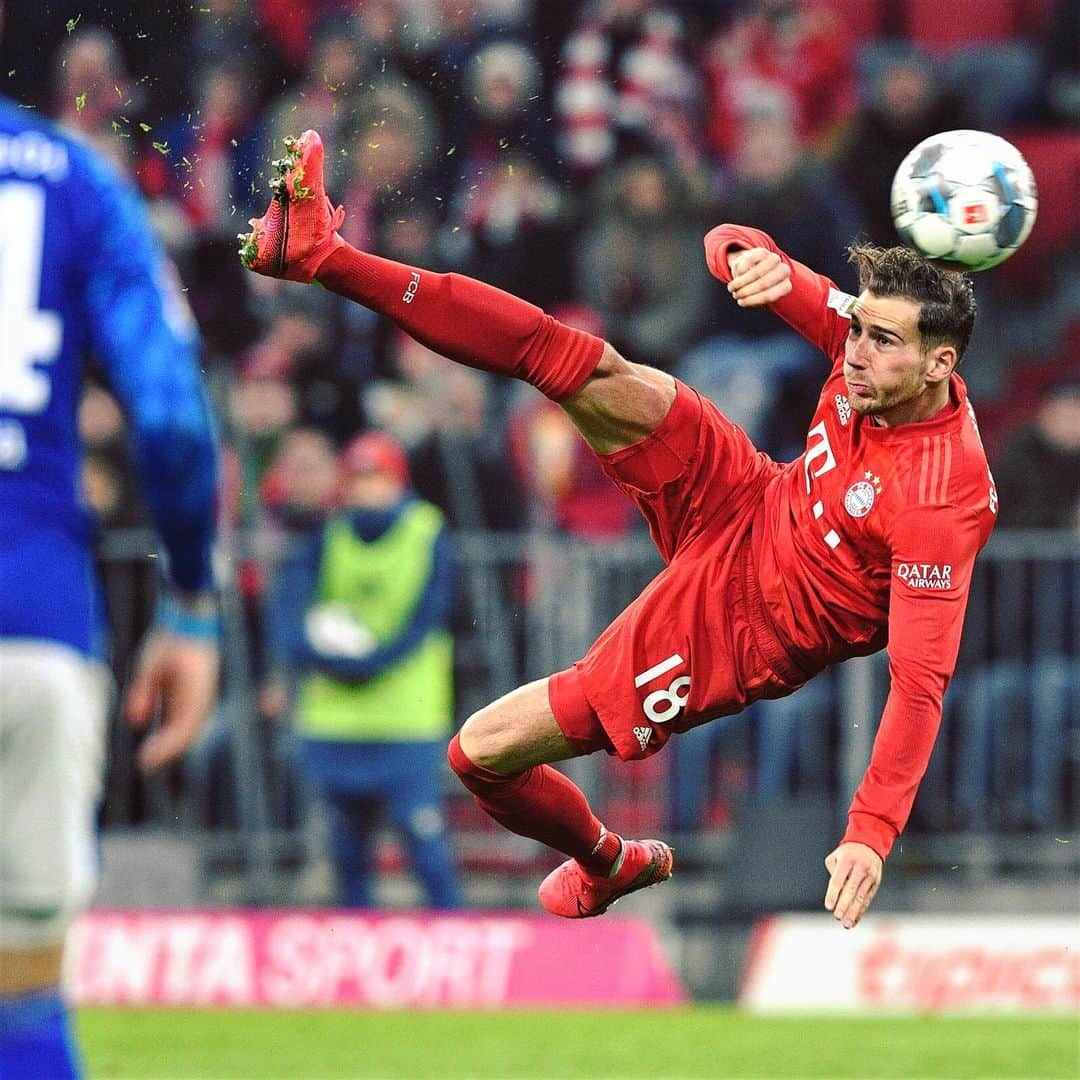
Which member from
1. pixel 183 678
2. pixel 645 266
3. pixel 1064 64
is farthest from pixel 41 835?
pixel 1064 64

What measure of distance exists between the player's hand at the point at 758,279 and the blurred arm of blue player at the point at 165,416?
2.31 m

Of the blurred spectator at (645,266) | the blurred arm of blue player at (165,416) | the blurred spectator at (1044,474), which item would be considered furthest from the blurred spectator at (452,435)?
the blurred arm of blue player at (165,416)

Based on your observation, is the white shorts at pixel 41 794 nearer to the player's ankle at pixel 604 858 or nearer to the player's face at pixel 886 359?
the player's face at pixel 886 359

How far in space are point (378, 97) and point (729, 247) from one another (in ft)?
17.5

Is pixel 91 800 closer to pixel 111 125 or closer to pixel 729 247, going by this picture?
pixel 729 247

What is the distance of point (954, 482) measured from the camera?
5.93m

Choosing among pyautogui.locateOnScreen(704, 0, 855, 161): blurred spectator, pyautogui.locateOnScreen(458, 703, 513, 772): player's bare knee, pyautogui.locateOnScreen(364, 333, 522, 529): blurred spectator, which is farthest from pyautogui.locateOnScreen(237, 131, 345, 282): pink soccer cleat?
pyautogui.locateOnScreen(704, 0, 855, 161): blurred spectator

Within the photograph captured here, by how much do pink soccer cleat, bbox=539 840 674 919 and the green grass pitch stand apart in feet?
5.93

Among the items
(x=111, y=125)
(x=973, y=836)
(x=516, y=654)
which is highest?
(x=111, y=125)

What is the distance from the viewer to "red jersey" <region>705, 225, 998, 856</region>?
5645 mm

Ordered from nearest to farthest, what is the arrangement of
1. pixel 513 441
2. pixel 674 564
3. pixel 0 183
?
1. pixel 0 183
2. pixel 674 564
3. pixel 513 441

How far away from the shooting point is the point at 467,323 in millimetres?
6180

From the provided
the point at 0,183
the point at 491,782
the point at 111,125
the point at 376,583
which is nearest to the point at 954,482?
the point at 491,782

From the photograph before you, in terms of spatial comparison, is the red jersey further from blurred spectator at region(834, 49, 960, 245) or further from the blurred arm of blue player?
blurred spectator at region(834, 49, 960, 245)
